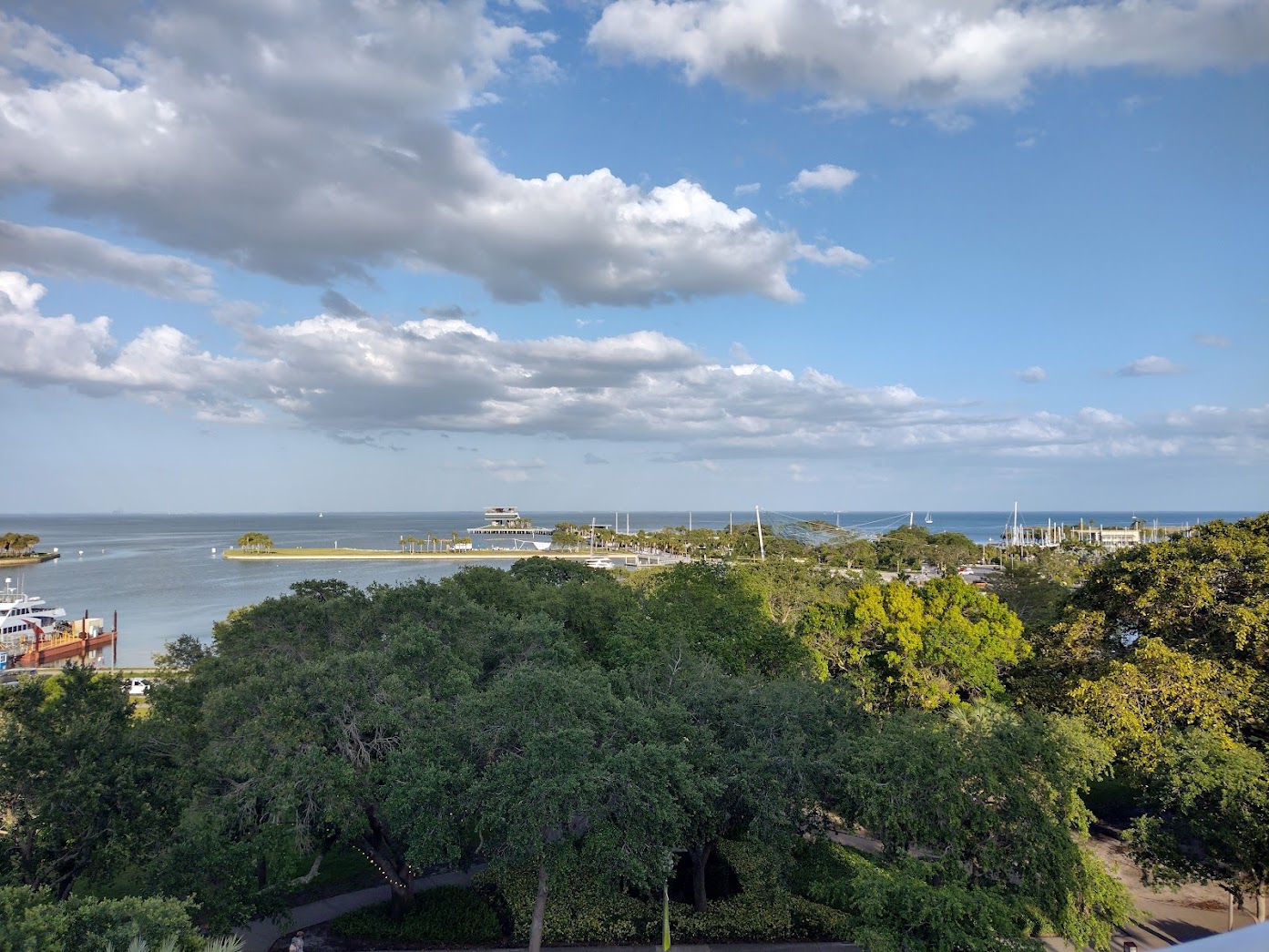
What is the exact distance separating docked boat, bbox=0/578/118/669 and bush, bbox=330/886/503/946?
134ft

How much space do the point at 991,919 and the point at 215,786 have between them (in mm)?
14434

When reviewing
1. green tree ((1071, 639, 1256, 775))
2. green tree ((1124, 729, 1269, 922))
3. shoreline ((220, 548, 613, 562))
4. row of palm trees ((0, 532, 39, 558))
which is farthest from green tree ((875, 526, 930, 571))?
row of palm trees ((0, 532, 39, 558))

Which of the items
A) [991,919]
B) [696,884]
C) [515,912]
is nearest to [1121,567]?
[991,919]

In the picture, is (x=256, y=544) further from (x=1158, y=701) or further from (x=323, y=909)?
→ (x=1158, y=701)

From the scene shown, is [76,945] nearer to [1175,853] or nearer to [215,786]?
[215,786]

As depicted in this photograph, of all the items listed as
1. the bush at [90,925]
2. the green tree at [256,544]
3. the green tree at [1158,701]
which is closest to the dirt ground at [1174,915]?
the green tree at [1158,701]

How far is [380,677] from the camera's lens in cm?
1616

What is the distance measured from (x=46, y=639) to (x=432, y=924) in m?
53.3

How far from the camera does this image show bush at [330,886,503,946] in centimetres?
1489

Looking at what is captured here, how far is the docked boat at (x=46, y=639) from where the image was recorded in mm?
48406

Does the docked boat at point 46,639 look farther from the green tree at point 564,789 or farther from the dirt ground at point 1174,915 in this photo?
the dirt ground at point 1174,915

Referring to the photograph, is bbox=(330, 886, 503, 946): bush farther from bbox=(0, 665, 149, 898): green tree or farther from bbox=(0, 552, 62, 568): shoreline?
bbox=(0, 552, 62, 568): shoreline

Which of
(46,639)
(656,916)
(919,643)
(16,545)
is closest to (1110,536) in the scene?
(919,643)

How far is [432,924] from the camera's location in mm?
15125
